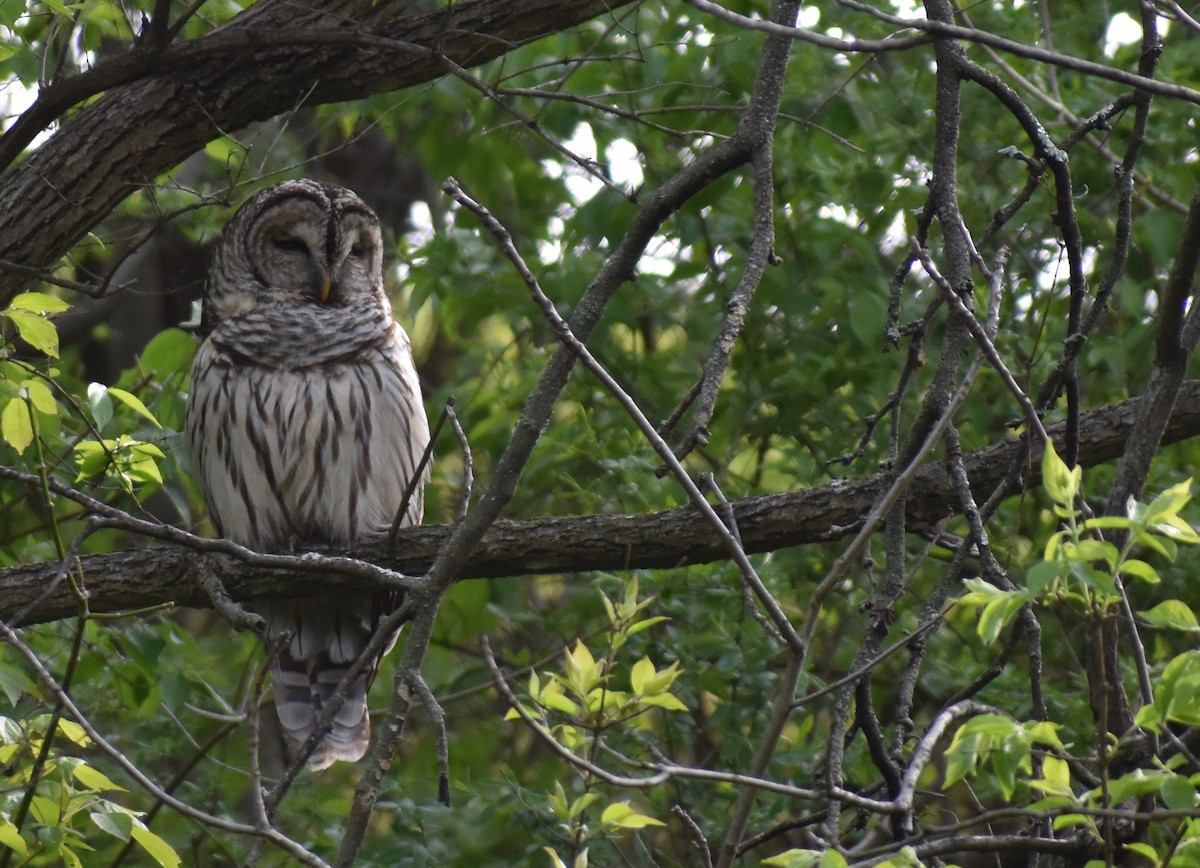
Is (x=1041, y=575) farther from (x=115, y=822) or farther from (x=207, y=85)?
(x=207, y=85)

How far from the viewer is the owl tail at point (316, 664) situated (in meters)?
4.41

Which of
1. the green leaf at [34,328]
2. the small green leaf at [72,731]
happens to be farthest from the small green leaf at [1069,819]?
the green leaf at [34,328]

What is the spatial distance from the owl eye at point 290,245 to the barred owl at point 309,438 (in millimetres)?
108

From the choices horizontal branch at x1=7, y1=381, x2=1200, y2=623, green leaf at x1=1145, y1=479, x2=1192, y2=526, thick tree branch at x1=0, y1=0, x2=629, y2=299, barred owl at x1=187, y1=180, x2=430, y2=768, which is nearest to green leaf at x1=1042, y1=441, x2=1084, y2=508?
green leaf at x1=1145, y1=479, x2=1192, y2=526

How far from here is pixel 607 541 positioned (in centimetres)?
315

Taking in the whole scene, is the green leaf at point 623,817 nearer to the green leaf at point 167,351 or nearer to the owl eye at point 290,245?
the green leaf at point 167,351

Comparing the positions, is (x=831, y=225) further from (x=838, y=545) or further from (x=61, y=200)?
(x=61, y=200)

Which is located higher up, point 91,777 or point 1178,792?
point 1178,792

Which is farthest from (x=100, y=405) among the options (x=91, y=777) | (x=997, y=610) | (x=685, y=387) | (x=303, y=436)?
(x=685, y=387)

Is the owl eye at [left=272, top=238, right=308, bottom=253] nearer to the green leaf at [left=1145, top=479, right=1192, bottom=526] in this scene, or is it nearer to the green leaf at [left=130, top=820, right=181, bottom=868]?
the green leaf at [left=130, top=820, right=181, bottom=868]

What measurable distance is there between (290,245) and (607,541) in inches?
80.6

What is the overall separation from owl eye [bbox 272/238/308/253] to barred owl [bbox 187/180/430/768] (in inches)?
4.3

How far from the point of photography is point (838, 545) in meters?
4.38

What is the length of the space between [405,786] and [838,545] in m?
1.55
